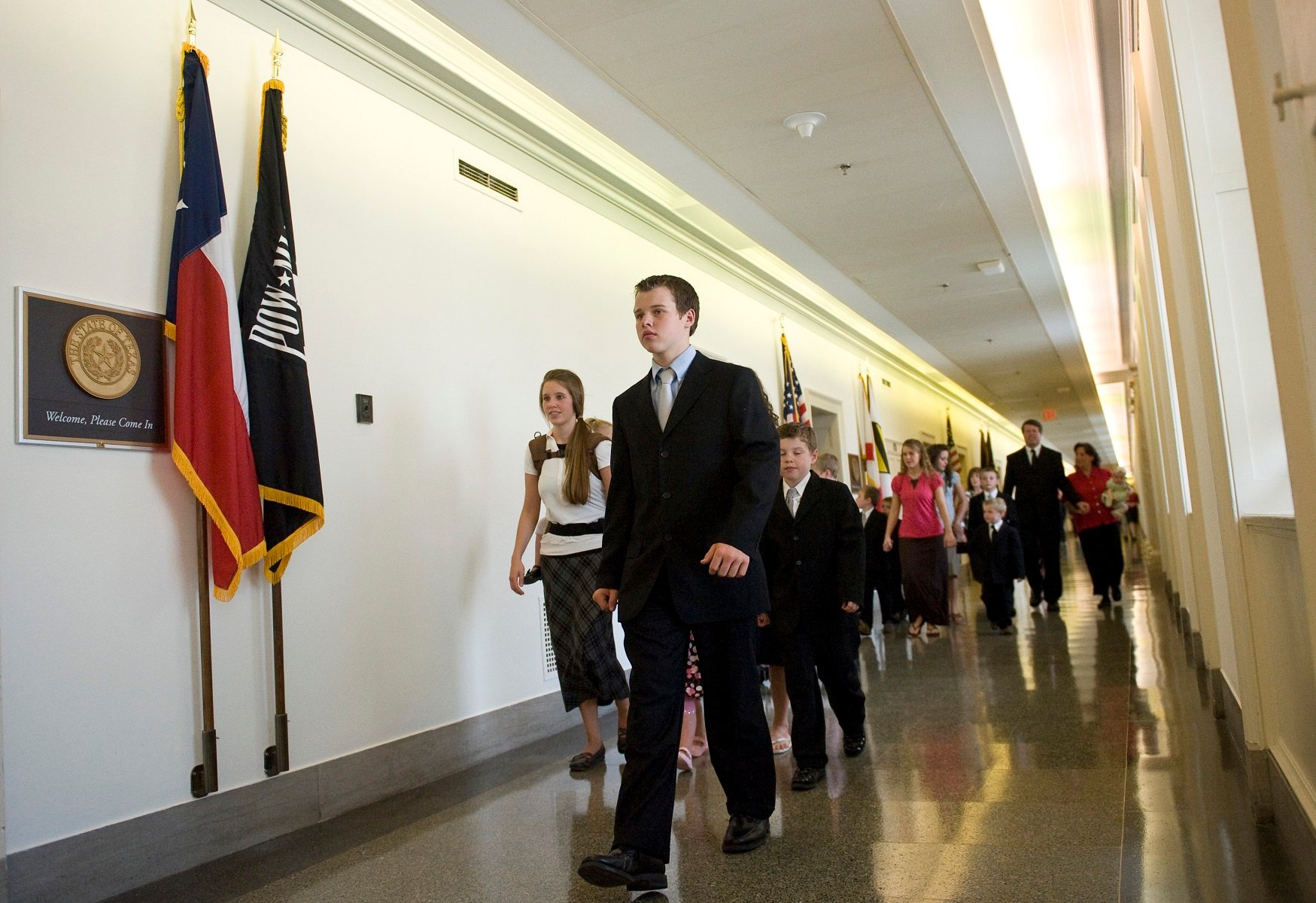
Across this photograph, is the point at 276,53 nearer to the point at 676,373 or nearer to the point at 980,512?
the point at 676,373

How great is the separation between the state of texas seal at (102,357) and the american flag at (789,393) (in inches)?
306

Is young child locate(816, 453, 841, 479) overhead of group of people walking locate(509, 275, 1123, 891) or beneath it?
overhead

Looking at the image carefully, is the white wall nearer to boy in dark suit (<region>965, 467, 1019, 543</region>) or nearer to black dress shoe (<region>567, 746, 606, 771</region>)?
black dress shoe (<region>567, 746, 606, 771</region>)

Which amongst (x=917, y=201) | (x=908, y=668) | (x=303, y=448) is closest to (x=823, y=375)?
(x=917, y=201)

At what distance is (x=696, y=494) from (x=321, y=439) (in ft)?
6.52

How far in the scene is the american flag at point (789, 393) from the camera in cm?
1064

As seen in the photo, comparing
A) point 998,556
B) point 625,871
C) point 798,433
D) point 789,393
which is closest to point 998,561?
point 998,556

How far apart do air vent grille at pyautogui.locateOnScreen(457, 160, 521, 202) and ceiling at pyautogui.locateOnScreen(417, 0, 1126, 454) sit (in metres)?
0.67

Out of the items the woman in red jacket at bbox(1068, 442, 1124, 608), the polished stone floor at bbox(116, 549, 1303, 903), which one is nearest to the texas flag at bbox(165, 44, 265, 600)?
the polished stone floor at bbox(116, 549, 1303, 903)

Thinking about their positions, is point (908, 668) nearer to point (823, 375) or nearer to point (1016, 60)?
point (1016, 60)

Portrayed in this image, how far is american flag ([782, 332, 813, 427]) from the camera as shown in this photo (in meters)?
10.6

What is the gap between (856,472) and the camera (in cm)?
1338

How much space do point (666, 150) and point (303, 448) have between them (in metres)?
3.09

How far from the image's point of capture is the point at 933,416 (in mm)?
19609
